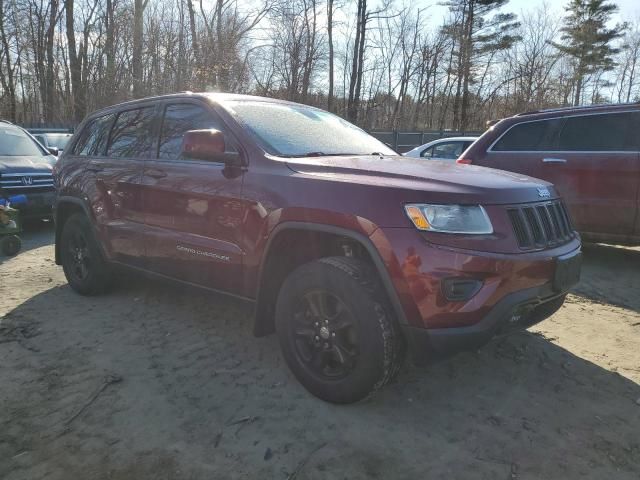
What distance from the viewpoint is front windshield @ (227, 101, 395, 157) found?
3.25 m

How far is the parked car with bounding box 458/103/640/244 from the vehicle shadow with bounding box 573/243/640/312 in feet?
1.19

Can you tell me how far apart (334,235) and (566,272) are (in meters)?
1.28

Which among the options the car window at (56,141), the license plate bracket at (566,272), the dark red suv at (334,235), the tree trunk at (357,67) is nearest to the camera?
the dark red suv at (334,235)

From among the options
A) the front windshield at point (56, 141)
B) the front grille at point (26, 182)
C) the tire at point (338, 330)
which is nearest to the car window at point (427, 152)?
the front grille at point (26, 182)

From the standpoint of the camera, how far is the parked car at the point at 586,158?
5.29 meters

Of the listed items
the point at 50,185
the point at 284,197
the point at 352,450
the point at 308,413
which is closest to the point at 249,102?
the point at 284,197

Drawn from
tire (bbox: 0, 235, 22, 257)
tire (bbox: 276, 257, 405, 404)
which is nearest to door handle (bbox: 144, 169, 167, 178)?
tire (bbox: 276, 257, 405, 404)

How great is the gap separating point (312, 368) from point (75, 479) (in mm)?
1246

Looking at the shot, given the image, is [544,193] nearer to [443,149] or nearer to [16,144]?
[443,149]

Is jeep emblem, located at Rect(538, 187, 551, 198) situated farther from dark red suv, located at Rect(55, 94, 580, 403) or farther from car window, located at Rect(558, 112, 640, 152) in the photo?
car window, located at Rect(558, 112, 640, 152)

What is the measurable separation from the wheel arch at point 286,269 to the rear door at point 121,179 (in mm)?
1321

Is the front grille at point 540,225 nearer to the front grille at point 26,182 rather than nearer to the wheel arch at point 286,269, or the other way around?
the wheel arch at point 286,269

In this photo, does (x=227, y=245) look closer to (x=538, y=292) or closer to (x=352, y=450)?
(x=352, y=450)

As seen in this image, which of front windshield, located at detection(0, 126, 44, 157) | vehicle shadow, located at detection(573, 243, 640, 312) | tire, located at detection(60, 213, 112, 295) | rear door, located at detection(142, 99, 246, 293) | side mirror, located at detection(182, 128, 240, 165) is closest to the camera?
side mirror, located at detection(182, 128, 240, 165)
